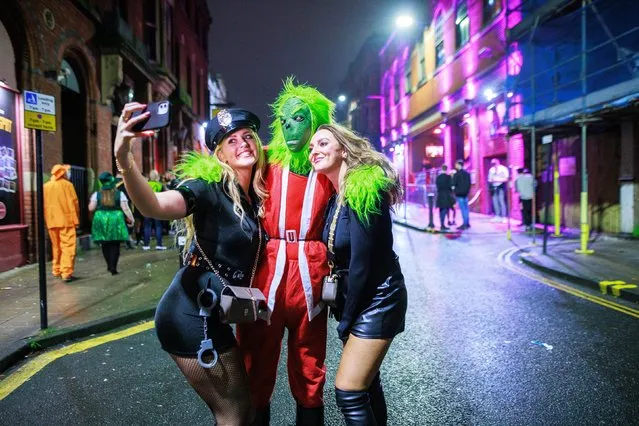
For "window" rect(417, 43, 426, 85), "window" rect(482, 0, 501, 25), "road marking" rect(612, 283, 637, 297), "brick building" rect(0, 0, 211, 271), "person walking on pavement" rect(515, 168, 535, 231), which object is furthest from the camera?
"window" rect(417, 43, 426, 85)

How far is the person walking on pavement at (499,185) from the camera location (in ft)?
51.3

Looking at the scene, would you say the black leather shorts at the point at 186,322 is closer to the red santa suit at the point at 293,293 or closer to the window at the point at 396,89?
the red santa suit at the point at 293,293

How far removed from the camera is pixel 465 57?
66.5ft

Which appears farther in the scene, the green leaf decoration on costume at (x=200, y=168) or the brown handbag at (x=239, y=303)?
the green leaf decoration on costume at (x=200, y=168)

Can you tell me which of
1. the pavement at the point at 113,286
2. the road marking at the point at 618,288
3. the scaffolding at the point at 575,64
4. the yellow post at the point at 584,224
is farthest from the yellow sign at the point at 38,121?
the yellow post at the point at 584,224

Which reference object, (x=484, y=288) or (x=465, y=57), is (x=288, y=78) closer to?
(x=484, y=288)

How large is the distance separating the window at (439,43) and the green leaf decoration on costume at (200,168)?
2292cm

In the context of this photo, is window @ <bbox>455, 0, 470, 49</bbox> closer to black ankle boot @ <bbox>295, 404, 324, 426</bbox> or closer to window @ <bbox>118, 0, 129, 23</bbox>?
window @ <bbox>118, 0, 129, 23</bbox>

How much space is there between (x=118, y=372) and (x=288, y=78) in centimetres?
287

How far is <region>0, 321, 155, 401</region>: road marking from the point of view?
385 cm

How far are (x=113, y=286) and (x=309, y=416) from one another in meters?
5.78

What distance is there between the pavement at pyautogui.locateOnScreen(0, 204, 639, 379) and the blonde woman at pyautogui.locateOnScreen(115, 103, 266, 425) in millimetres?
2440

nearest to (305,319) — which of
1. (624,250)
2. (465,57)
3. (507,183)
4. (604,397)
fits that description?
(604,397)

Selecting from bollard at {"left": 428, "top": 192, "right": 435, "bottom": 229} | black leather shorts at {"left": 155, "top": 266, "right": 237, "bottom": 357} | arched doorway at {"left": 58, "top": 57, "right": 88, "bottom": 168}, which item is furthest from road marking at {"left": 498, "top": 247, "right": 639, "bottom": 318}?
arched doorway at {"left": 58, "top": 57, "right": 88, "bottom": 168}
